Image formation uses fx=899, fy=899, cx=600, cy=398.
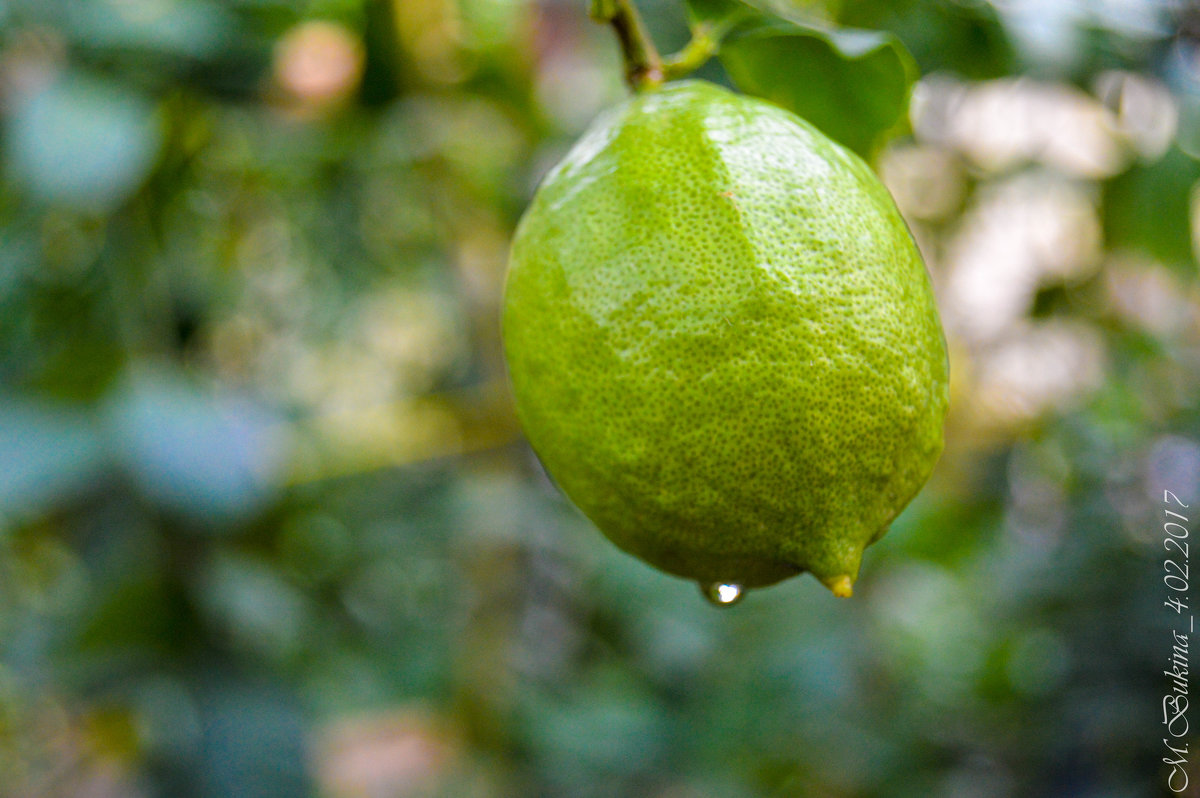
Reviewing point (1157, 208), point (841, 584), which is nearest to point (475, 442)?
point (1157, 208)

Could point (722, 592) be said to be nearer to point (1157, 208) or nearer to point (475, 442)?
point (1157, 208)

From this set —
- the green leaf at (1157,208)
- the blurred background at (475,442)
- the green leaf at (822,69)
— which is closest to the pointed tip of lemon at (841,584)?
the green leaf at (822,69)

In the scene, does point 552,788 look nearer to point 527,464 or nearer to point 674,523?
point 527,464

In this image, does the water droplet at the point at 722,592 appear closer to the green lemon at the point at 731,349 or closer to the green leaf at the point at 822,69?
the green lemon at the point at 731,349

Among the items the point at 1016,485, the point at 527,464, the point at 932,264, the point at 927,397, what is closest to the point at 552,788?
the point at 527,464

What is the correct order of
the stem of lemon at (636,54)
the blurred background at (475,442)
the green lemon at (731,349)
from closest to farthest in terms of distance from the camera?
the green lemon at (731,349) → the stem of lemon at (636,54) → the blurred background at (475,442)

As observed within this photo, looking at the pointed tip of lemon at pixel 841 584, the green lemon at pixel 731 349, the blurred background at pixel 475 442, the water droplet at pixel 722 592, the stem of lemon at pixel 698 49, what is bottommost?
the blurred background at pixel 475 442

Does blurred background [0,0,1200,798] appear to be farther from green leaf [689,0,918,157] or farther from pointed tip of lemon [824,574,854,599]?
pointed tip of lemon [824,574,854,599]
